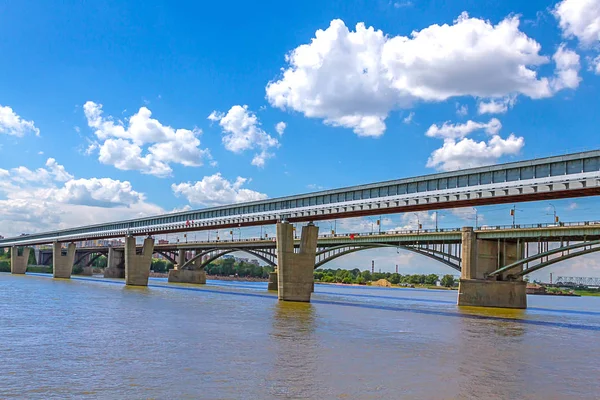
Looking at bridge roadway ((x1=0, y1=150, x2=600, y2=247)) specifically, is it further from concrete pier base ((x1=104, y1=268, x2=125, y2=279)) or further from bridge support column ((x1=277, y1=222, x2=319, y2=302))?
concrete pier base ((x1=104, y1=268, x2=125, y2=279))

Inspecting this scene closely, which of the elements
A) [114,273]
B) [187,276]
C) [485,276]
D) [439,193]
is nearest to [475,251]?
[485,276]

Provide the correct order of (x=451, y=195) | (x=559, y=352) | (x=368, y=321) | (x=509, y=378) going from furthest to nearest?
(x=451, y=195), (x=368, y=321), (x=559, y=352), (x=509, y=378)

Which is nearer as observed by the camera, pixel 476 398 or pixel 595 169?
pixel 476 398

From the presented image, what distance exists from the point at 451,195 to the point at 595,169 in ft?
44.4

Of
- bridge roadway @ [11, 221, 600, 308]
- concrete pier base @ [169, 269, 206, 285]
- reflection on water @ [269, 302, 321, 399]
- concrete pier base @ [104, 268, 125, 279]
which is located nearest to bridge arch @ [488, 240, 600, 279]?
bridge roadway @ [11, 221, 600, 308]

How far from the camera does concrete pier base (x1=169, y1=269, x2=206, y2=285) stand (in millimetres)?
142625

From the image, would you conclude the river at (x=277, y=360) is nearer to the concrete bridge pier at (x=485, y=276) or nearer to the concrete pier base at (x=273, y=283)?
the concrete bridge pier at (x=485, y=276)

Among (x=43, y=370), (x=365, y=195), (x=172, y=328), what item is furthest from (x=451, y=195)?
(x=43, y=370)

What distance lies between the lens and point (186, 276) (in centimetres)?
14325

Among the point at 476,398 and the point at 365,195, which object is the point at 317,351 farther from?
the point at 365,195

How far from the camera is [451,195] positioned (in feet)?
175

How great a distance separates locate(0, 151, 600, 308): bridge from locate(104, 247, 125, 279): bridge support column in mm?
68753

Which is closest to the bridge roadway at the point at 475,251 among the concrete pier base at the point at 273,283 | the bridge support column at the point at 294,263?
the bridge support column at the point at 294,263

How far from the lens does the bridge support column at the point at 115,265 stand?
175m
